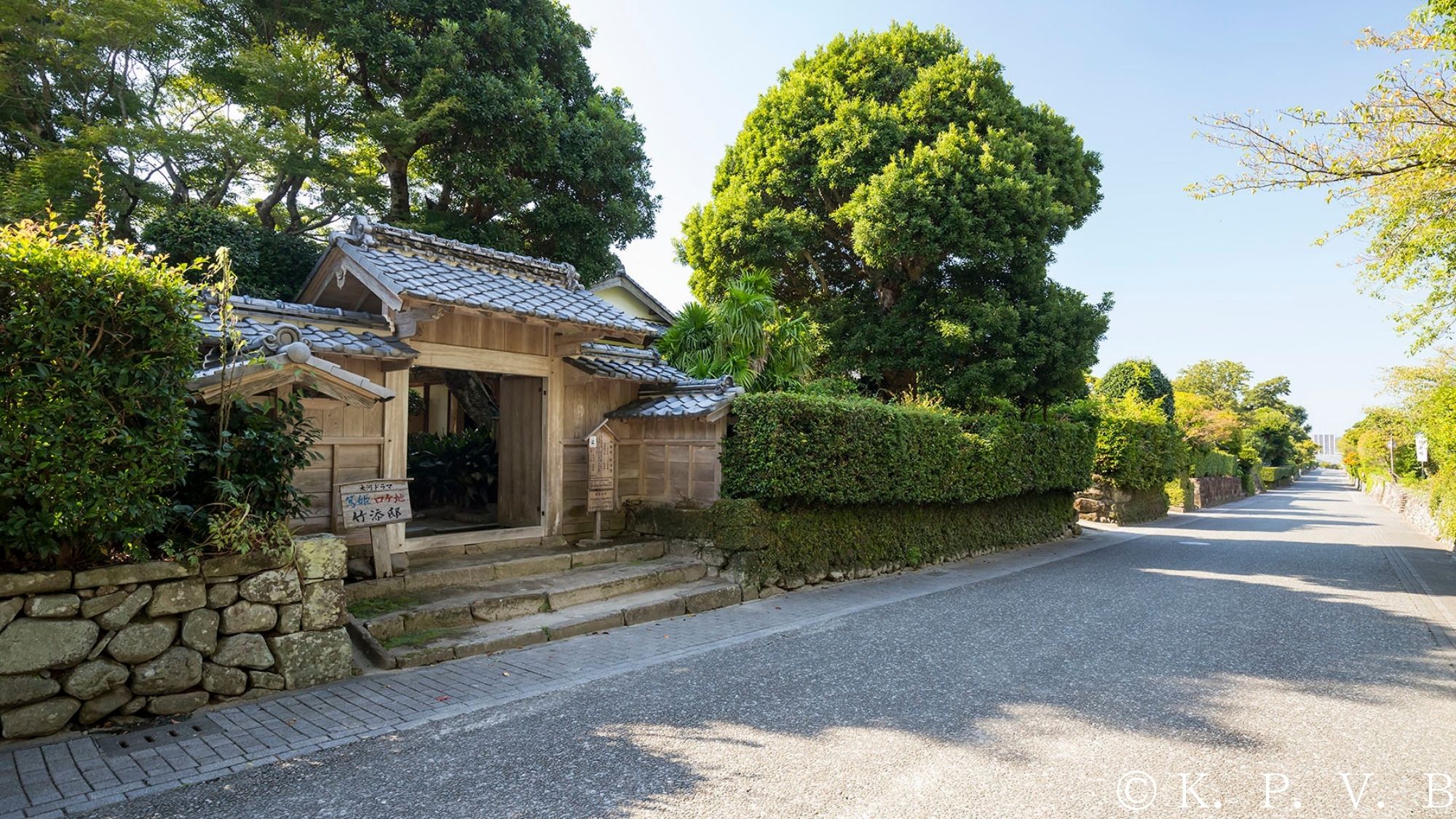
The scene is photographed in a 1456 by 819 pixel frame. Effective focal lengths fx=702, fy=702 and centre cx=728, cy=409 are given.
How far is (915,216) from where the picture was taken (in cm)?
1430

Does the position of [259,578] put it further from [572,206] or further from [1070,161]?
[1070,161]

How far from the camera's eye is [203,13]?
14289 mm

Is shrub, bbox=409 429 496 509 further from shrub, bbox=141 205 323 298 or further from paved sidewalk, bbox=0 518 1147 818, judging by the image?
paved sidewalk, bbox=0 518 1147 818

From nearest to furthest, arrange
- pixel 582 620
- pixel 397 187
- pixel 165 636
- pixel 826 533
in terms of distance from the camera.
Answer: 1. pixel 165 636
2. pixel 582 620
3. pixel 826 533
4. pixel 397 187

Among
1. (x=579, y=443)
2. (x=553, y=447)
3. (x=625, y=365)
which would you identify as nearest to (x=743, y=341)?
(x=625, y=365)

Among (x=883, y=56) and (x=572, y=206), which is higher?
(x=883, y=56)

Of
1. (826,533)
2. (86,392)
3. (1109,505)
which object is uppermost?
Result: (86,392)

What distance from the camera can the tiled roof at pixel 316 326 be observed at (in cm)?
671

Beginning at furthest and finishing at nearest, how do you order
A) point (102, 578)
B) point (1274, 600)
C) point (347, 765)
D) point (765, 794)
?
point (1274, 600)
point (102, 578)
point (347, 765)
point (765, 794)

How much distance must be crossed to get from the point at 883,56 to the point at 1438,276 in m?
11.1

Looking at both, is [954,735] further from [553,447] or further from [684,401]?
[553,447]

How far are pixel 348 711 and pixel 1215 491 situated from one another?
38281mm

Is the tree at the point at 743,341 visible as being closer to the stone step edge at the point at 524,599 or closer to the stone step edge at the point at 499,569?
the stone step edge at the point at 499,569

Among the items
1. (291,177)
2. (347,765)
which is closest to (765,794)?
(347,765)
